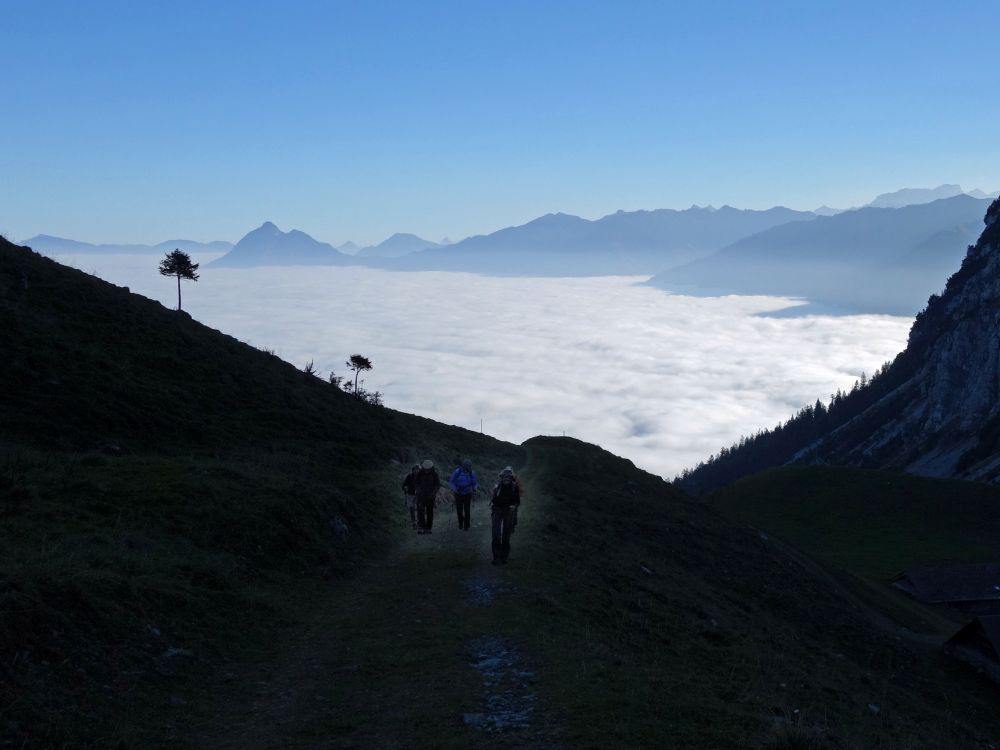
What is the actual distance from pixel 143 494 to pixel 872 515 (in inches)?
3807

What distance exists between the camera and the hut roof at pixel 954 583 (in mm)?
70312

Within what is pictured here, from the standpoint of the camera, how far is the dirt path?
35.3ft

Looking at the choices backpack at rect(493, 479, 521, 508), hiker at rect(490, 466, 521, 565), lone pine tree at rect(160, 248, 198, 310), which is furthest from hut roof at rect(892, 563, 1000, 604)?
lone pine tree at rect(160, 248, 198, 310)

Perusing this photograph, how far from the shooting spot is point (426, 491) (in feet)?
85.7

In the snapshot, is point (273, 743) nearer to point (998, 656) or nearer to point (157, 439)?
point (157, 439)

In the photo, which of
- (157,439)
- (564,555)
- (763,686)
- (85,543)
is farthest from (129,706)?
(157,439)

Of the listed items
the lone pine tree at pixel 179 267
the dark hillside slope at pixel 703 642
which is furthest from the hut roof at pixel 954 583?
the lone pine tree at pixel 179 267

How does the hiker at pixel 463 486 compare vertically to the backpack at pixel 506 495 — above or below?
below

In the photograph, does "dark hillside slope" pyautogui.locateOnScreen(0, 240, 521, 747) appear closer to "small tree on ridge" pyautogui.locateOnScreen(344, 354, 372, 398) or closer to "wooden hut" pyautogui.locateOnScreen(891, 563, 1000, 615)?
"small tree on ridge" pyautogui.locateOnScreen(344, 354, 372, 398)

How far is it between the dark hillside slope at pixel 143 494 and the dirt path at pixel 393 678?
3.57 ft

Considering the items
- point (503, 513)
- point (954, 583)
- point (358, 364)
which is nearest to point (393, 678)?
point (503, 513)

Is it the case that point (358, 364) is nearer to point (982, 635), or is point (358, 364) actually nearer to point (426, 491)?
point (426, 491)

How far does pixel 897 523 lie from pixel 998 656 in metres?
59.5

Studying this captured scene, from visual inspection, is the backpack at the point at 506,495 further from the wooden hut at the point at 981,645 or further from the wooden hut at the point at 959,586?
the wooden hut at the point at 959,586
